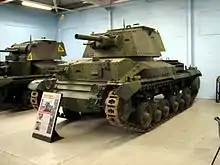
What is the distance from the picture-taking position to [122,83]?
193 inches

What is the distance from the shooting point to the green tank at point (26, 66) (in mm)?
8411

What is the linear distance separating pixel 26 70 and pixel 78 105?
4.05m

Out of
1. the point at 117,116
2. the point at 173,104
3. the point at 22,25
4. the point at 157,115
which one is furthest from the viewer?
the point at 22,25

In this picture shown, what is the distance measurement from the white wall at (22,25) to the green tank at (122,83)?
5.71m

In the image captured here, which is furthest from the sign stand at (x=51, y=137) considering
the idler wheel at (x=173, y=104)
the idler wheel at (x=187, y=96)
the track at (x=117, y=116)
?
the idler wheel at (x=187, y=96)

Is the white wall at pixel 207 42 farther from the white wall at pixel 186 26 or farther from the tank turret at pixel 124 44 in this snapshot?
the tank turret at pixel 124 44

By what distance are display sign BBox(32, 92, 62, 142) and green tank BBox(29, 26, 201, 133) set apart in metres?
0.39

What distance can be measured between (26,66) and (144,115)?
15.5ft

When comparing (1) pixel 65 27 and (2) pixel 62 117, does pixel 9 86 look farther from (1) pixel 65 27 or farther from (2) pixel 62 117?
(1) pixel 65 27

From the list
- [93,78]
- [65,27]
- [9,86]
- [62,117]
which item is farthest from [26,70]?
[65,27]

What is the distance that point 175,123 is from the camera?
626 centimetres

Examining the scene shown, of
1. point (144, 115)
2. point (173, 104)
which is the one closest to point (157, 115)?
point (144, 115)

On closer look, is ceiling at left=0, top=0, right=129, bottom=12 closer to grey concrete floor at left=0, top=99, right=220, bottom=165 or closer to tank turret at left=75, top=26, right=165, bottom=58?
tank turret at left=75, top=26, right=165, bottom=58

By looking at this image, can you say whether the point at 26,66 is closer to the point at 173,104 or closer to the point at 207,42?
the point at 173,104
